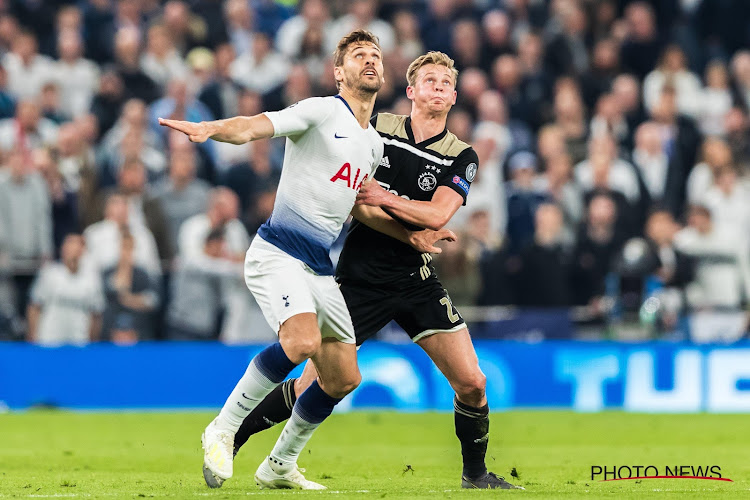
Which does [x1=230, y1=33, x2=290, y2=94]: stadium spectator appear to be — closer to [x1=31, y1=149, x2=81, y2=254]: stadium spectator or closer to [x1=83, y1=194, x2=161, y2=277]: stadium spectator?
[x1=31, y1=149, x2=81, y2=254]: stadium spectator

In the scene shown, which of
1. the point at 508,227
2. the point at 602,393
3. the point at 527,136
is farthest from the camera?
the point at 527,136

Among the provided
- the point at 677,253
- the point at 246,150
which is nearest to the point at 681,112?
the point at 677,253

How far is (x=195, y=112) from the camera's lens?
17.0 metres

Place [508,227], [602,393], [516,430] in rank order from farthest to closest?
[508,227]
[602,393]
[516,430]

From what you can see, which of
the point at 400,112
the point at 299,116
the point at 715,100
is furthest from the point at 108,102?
the point at 299,116

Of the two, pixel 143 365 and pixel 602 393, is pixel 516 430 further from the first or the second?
pixel 143 365

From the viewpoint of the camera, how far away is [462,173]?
8.12 m

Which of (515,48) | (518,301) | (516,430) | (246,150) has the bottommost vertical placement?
(516,430)

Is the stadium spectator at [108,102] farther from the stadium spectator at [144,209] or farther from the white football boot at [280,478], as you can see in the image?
the white football boot at [280,478]

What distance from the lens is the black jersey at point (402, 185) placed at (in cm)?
812

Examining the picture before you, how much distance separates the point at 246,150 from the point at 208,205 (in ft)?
4.75

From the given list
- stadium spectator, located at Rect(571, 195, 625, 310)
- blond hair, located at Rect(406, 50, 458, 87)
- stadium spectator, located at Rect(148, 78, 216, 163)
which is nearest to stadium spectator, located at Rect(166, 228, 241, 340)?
stadium spectator, located at Rect(148, 78, 216, 163)

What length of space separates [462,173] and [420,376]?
725 cm

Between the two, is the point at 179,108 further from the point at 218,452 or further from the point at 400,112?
the point at 218,452
